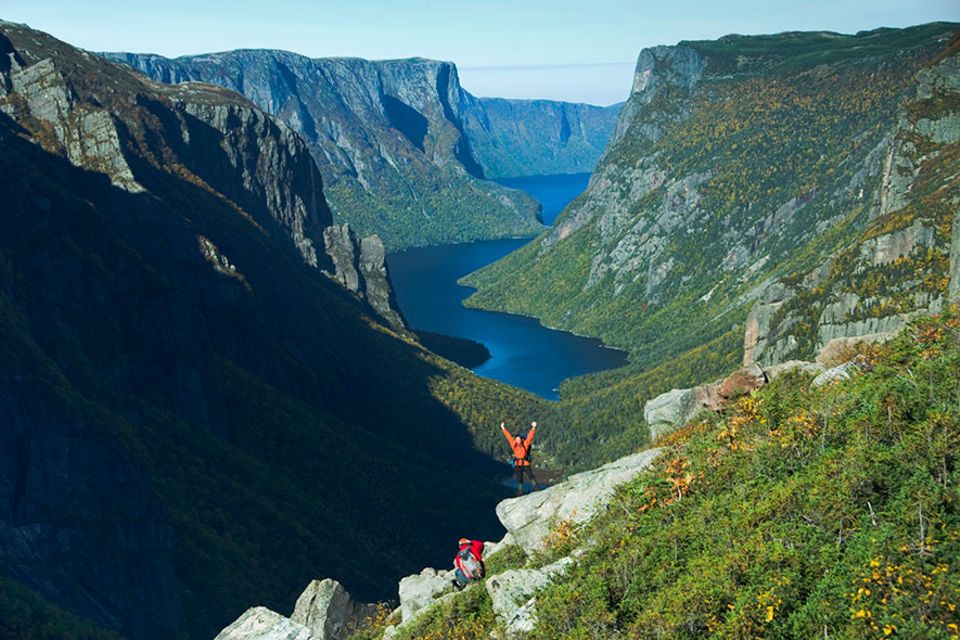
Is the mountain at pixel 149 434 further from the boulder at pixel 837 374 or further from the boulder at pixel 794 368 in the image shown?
the boulder at pixel 837 374

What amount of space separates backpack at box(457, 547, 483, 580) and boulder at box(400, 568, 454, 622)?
1906 mm

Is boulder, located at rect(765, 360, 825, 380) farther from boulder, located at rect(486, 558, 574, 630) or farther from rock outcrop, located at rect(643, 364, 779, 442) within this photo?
boulder, located at rect(486, 558, 574, 630)

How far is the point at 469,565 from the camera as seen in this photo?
43562 mm

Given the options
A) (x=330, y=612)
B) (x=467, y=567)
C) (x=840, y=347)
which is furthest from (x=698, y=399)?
(x=330, y=612)

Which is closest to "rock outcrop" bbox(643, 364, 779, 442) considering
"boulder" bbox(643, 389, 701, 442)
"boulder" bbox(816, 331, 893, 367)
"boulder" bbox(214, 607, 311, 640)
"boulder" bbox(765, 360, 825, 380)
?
"boulder" bbox(643, 389, 701, 442)

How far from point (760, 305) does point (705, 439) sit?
15127cm

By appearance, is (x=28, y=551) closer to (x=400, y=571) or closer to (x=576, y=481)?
(x=400, y=571)

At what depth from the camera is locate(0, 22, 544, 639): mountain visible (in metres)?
101

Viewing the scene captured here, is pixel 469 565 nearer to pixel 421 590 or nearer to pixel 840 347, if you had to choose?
pixel 421 590

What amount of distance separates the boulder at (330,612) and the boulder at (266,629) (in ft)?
5.17

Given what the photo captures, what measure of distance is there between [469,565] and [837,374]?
20.6 m

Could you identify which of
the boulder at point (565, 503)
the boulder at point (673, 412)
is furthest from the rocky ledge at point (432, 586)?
the boulder at point (673, 412)

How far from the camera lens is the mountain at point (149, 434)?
10062 cm

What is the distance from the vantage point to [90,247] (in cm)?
14288
